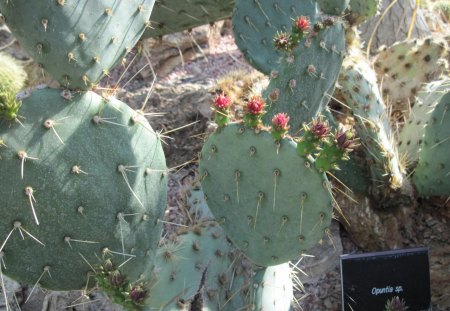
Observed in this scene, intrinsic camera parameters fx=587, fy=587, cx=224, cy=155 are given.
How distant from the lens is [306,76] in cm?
179

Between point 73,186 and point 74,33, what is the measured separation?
0.33m

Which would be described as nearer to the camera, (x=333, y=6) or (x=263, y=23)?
(x=333, y=6)

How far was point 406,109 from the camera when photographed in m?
2.72

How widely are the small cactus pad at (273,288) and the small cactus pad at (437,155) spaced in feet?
2.30

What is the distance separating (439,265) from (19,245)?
1.55 metres

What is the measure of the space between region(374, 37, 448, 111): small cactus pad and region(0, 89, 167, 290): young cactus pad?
5.00ft

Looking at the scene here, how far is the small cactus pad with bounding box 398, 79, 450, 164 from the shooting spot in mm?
2283

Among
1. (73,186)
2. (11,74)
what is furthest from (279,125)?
(11,74)

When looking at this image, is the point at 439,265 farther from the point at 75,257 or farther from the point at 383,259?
the point at 75,257

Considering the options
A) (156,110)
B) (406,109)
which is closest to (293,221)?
(156,110)

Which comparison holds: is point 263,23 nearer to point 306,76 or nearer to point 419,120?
point 306,76

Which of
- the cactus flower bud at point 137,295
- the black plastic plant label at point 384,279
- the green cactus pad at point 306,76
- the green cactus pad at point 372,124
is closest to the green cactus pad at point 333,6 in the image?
the green cactus pad at point 306,76

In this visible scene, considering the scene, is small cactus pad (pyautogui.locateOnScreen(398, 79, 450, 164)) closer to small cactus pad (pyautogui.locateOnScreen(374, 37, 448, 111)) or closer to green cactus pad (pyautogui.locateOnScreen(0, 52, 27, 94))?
small cactus pad (pyautogui.locateOnScreen(374, 37, 448, 111))

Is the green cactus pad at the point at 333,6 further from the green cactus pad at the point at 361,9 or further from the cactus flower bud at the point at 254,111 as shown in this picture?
the cactus flower bud at the point at 254,111
